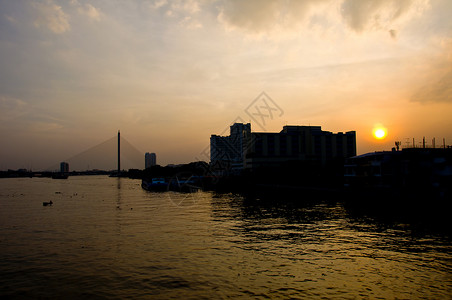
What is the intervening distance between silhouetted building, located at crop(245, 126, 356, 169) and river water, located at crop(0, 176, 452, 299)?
82.2m

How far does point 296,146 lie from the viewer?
368 feet

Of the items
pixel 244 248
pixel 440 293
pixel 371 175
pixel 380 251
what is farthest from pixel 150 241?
pixel 371 175

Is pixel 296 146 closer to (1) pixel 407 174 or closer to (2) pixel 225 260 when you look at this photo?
(1) pixel 407 174

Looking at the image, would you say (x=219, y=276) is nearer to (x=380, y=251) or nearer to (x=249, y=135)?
(x=380, y=251)

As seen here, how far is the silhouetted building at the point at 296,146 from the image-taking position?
111m

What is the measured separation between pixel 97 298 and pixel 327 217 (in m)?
23.6

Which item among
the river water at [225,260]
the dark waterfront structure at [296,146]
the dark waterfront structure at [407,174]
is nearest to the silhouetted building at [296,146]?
the dark waterfront structure at [296,146]

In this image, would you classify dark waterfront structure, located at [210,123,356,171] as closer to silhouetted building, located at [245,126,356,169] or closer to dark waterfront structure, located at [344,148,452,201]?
silhouetted building, located at [245,126,356,169]

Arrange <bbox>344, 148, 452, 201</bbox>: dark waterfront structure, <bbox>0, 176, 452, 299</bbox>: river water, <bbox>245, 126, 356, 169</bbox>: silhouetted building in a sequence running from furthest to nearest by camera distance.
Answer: <bbox>245, 126, 356, 169</bbox>: silhouetted building → <bbox>344, 148, 452, 201</bbox>: dark waterfront structure → <bbox>0, 176, 452, 299</bbox>: river water

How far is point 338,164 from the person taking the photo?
72.8 metres

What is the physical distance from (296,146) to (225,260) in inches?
3875

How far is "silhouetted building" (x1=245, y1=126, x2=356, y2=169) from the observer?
111 m

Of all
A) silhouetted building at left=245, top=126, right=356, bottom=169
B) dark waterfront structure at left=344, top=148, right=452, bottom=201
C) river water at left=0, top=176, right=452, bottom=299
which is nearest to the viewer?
river water at left=0, top=176, right=452, bottom=299

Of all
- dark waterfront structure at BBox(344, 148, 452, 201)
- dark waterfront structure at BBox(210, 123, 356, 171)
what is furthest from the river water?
dark waterfront structure at BBox(210, 123, 356, 171)
